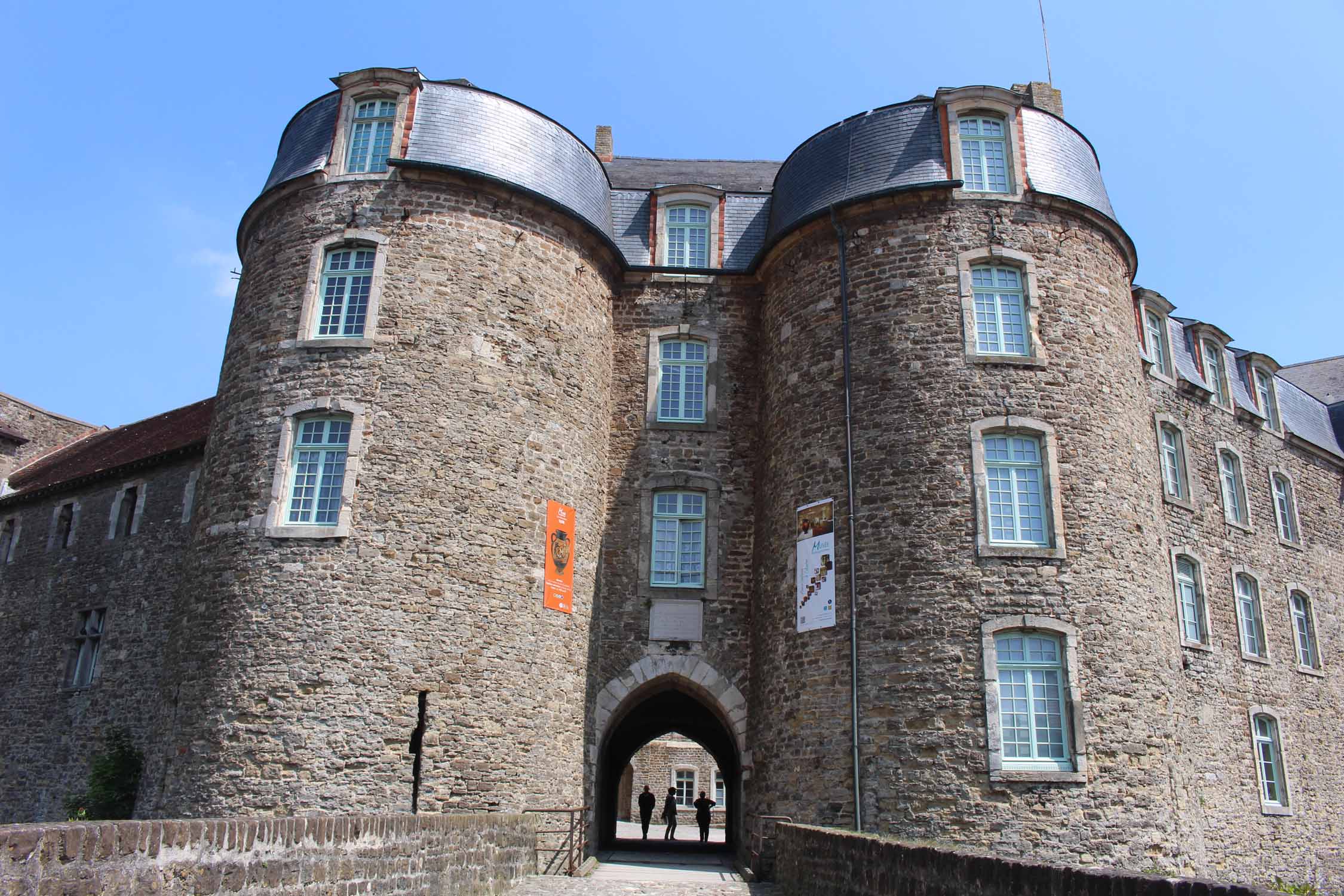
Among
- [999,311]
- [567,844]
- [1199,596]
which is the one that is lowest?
[567,844]

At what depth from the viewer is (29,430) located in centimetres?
2823

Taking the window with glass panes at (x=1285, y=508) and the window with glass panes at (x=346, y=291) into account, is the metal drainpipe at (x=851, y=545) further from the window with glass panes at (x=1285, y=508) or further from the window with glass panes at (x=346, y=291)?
the window with glass panes at (x=1285, y=508)

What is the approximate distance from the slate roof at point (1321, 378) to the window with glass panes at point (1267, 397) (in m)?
2.77

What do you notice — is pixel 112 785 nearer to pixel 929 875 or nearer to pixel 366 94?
pixel 366 94

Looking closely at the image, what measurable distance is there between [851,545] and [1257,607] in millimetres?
10548

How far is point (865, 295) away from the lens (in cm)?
1513

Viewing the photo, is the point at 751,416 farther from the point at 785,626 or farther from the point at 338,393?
the point at 338,393

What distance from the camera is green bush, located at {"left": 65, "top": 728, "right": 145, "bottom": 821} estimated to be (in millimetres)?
17156

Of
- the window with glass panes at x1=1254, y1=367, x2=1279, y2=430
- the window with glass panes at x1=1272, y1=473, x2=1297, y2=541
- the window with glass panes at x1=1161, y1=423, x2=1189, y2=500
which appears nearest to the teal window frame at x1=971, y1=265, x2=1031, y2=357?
the window with glass panes at x1=1161, y1=423, x2=1189, y2=500

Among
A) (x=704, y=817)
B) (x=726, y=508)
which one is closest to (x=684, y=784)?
(x=704, y=817)

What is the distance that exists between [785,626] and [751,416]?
3.87 m

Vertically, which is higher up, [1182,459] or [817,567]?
[1182,459]

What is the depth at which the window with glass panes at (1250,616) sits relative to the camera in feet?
62.7

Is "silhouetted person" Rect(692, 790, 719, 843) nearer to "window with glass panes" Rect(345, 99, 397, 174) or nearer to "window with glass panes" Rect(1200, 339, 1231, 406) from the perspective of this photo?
"window with glass panes" Rect(1200, 339, 1231, 406)
